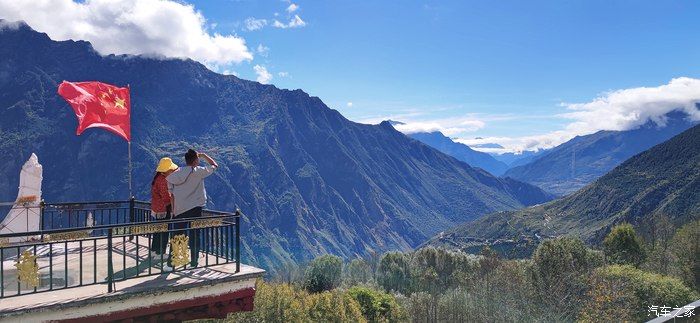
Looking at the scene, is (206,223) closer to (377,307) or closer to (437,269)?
(377,307)

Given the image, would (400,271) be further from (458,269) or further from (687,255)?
(687,255)

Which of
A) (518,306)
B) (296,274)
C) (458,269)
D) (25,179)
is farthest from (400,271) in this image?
(25,179)

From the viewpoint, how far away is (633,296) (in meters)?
43.7

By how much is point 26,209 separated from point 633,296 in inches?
1782

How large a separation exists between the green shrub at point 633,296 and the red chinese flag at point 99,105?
3638 centimetres

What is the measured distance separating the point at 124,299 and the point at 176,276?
137 centimetres

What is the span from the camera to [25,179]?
16.8m

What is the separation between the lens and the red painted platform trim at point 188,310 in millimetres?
9891

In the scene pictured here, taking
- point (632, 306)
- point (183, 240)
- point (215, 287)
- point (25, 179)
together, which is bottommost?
point (632, 306)

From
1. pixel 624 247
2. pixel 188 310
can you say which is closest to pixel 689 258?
pixel 624 247

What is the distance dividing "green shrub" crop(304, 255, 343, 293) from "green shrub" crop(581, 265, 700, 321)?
6190cm

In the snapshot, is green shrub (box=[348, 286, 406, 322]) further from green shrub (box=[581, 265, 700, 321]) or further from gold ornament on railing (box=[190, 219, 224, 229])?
gold ornament on railing (box=[190, 219, 224, 229])

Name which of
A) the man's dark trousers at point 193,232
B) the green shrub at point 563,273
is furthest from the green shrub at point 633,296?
the man's dark trousers at point 193,232

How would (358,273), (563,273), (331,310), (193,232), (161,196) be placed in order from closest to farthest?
(193,232)
(161,196)
(331,310)
(563,273)
(358,273)
